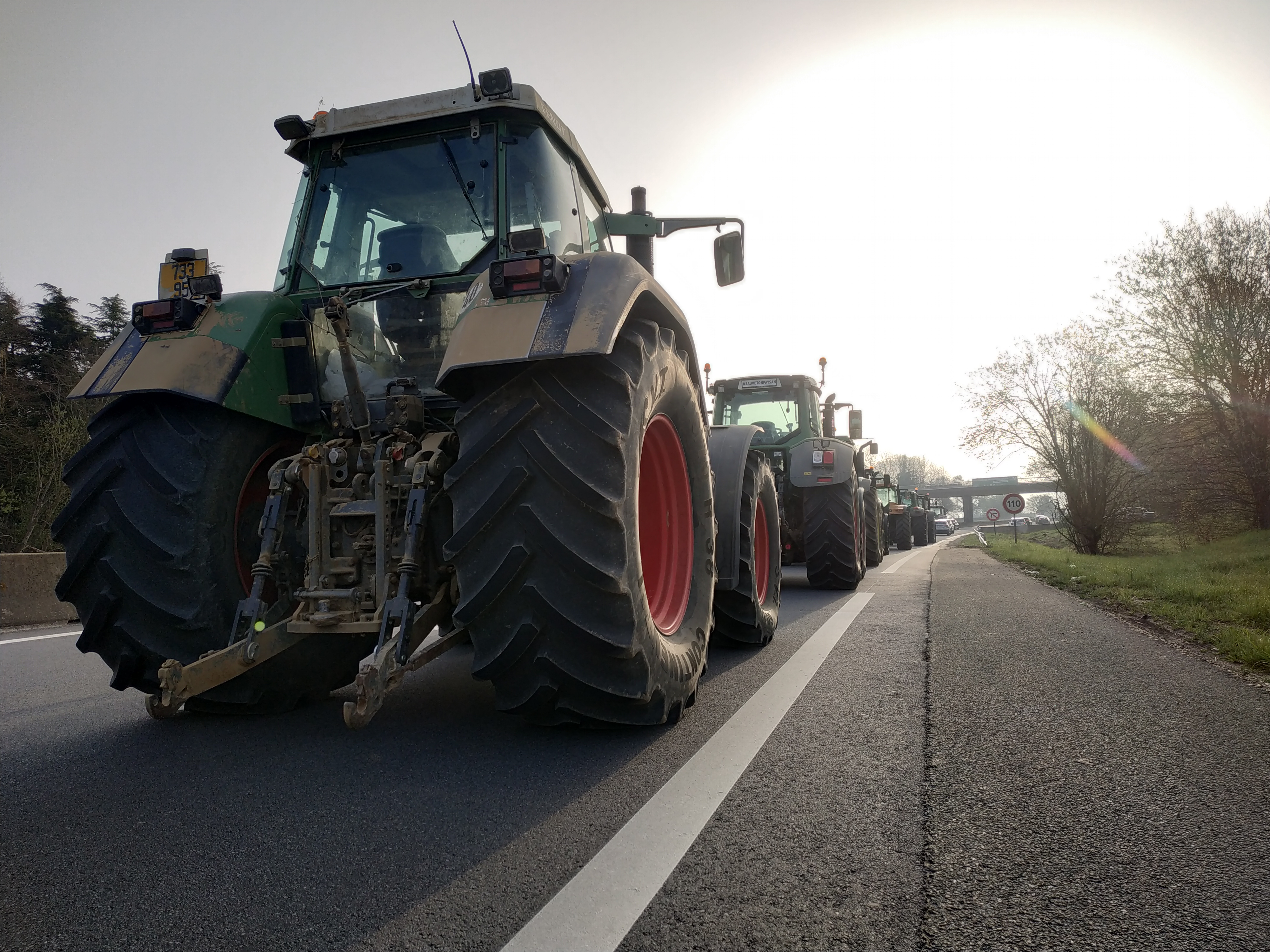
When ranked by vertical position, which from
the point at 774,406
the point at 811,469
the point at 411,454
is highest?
the point at 774,406

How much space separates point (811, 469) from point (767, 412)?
8.03ft

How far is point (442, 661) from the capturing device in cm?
488

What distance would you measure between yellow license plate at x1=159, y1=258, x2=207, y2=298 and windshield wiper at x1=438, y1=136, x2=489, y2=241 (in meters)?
1.20

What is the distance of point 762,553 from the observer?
19.1 ft

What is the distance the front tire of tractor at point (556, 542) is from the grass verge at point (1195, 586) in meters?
3.96

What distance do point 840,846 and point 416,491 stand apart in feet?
5.83

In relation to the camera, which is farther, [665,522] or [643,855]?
[665,522]

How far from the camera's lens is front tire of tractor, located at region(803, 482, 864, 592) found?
9508 mm

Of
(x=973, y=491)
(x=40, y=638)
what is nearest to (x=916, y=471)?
(x=973, y=491)

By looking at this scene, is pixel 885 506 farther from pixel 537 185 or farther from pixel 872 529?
pixel 537 185

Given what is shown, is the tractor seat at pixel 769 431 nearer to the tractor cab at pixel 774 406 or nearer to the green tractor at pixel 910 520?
the tractor cab at pixel 774 406

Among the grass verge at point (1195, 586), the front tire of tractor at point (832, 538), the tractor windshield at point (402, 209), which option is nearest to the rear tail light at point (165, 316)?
the tractor windshield at point (402, 209)

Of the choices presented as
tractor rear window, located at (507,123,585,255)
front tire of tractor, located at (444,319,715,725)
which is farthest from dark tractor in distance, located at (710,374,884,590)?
front tire of tractor, located at (444,319,715,725)

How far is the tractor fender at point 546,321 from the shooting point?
2578mm
